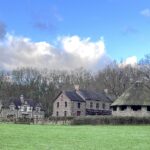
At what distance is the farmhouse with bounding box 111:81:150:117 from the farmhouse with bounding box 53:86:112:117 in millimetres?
20767

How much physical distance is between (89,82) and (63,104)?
3806 cm

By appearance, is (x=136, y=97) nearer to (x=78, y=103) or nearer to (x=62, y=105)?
(x=78, y=103)

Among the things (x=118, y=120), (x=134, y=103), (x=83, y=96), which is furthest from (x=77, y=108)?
(x=118, y=120)

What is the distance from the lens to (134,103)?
7312 cm

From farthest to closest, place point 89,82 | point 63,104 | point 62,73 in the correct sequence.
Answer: point 62,73, point 89,82, point 63,104

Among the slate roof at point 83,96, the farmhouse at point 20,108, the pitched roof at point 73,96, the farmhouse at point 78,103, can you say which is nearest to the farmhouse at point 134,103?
the pitched roof at point 73,96

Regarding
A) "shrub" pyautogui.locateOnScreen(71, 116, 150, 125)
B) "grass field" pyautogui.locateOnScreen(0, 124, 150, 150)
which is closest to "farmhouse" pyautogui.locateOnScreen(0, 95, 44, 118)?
"shrub" pyautogui.locateOnScreen(71, 116, 150, 125)

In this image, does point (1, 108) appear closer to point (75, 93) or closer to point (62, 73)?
point (75, 93)

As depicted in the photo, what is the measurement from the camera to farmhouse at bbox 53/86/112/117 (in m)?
94.9

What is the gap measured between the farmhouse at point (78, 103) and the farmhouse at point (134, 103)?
20.8 metres

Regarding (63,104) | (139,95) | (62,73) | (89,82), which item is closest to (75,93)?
(63,104)

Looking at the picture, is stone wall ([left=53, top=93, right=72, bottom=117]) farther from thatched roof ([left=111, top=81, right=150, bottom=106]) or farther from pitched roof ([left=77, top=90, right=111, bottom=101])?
thatched roof ([left=111, top=81, right=150, bottom=106])

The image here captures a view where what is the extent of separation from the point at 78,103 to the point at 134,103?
980 inches

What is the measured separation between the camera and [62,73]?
14125 cm
